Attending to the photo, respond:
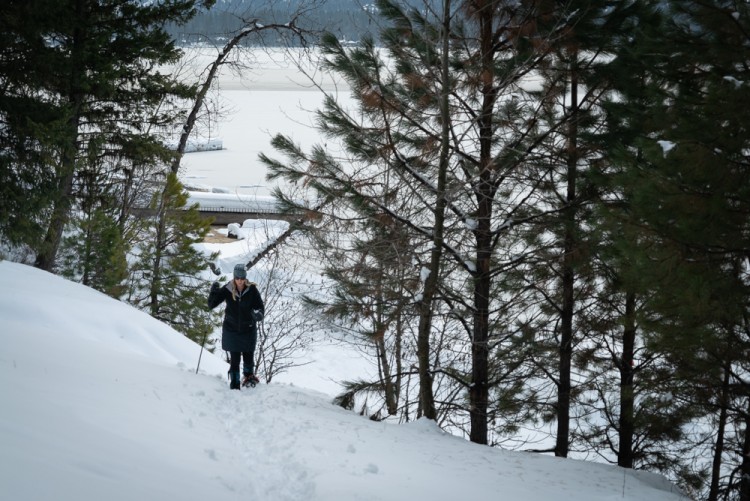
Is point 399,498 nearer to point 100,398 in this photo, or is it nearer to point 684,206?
point 100,398

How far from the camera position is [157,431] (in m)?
5.43

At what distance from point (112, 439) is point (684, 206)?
579 cm

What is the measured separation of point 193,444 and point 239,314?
3.48 m

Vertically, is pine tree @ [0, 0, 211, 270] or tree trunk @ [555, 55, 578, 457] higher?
pine tree @ [0, 0, 211, 270]

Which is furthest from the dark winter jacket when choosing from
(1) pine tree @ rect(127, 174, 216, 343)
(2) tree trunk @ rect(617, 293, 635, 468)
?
(1) pine tree @ rect(127, 174, 216, 343)

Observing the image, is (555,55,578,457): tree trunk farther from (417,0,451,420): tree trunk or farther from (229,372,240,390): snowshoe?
(229,372,240,390): snowshoe

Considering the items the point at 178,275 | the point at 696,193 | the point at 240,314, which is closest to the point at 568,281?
the point at 696,193

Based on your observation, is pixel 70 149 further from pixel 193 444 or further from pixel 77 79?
pixel 193 444

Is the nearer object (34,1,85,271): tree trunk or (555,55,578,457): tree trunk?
(555,55,578,457): tree trunk

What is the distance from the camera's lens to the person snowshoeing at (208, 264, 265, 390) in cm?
880

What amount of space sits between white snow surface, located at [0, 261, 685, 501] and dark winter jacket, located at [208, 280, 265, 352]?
64 cm

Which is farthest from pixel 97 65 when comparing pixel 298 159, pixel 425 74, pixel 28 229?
pixel 425 74

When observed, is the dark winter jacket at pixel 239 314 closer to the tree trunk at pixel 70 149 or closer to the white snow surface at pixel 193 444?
the white snow surface at pixel 193 444

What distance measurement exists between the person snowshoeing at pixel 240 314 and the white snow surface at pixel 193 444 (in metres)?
0.53
